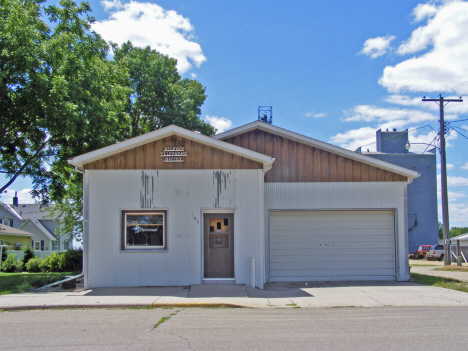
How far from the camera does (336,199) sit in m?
14.7

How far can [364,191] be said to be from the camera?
14773 millimetres

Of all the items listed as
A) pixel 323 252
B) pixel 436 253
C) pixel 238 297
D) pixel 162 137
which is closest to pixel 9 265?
pixel 162 137

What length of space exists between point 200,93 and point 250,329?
29.0 metres

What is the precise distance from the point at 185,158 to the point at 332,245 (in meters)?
5.70

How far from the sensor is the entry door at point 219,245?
12820mm

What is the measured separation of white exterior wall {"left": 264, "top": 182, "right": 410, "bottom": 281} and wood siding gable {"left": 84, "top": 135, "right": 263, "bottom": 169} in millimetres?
2293

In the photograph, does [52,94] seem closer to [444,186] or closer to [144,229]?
[144,229]

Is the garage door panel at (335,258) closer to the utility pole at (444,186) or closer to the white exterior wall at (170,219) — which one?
the white exterior wall at (170,219)

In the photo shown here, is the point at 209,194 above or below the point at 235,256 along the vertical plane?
above

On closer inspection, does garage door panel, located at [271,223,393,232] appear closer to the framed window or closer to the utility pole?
the framed window

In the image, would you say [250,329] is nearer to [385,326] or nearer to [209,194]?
[385,326]

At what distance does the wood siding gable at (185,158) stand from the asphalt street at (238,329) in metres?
4.36

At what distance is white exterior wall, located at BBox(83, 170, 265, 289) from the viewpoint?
12406mm

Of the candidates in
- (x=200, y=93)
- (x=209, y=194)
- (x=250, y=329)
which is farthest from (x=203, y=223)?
(x=200, y=93)
